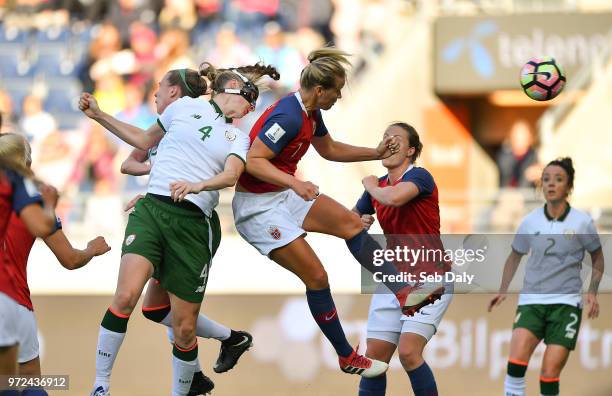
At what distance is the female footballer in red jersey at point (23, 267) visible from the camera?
5.84 metres

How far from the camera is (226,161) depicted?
681 centimetres

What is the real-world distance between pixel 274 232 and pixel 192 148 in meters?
0.71

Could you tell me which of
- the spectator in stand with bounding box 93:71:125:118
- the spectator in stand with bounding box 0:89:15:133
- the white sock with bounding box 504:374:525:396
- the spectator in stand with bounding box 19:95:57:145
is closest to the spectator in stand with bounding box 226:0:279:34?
the spectator in stand with bounding box 93:71:125:118

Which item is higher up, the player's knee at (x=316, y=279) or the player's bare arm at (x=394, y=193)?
the player's bare arm at (x=394, y=193)

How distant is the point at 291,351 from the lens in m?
9.53

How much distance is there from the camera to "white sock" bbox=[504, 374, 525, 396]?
7812 millimetres

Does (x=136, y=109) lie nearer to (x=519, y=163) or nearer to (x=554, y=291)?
(x=519, y=163)

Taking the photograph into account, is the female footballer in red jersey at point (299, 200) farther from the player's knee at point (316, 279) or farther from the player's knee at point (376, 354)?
the player's knee at point (376, 354)

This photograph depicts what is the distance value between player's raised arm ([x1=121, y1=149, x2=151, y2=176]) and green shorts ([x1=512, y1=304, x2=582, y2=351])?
268 centimetres

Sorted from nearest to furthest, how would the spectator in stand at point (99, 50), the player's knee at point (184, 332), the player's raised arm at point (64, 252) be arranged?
the player's raised arm at point (64, 252) < the player's knee at point (184, 332) < the spectator in stand at point (99, 50)

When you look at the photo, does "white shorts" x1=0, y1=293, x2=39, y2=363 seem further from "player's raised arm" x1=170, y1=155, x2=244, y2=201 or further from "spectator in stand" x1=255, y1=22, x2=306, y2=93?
"spectator in stand" x1=255, y1=22, x2=306, y2=93

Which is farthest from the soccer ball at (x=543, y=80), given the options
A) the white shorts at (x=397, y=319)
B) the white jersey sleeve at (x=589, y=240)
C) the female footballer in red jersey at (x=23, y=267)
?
the female footballer in red jersey at (x=23, y=267)

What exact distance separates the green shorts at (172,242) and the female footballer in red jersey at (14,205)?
1.31 m

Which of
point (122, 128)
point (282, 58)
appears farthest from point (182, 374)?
point (282, 58)
